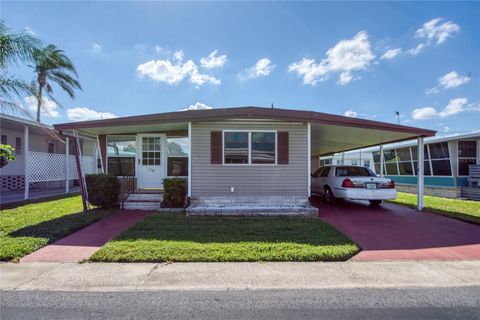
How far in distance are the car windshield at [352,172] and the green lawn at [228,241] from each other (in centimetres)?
312

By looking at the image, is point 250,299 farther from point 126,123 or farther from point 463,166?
point 463,166

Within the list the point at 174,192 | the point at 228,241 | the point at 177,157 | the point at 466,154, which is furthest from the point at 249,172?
the point at 466,154

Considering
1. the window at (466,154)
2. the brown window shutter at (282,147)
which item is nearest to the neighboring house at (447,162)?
the window at (466,154)

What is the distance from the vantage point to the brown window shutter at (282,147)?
8.52 metres

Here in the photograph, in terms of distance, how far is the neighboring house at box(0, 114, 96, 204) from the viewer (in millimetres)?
11188

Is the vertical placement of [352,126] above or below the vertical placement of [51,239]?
above

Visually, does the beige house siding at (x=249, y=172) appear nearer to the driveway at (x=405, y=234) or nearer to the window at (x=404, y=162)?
the driveway at (x=405, y=234)

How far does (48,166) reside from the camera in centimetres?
1247

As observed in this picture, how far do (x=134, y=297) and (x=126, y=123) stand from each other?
5707mm

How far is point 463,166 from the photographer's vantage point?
1417 centimetres

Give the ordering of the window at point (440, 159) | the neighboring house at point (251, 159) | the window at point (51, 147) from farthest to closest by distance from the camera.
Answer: the window at point (51, 147), the window at point (440, 159), the neighboring house at point (251, 159)

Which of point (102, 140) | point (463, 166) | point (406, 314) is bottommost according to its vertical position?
point (406, 314)

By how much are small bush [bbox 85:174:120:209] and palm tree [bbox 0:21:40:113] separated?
9.41 feet

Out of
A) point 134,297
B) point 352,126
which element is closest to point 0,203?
point 134,297
